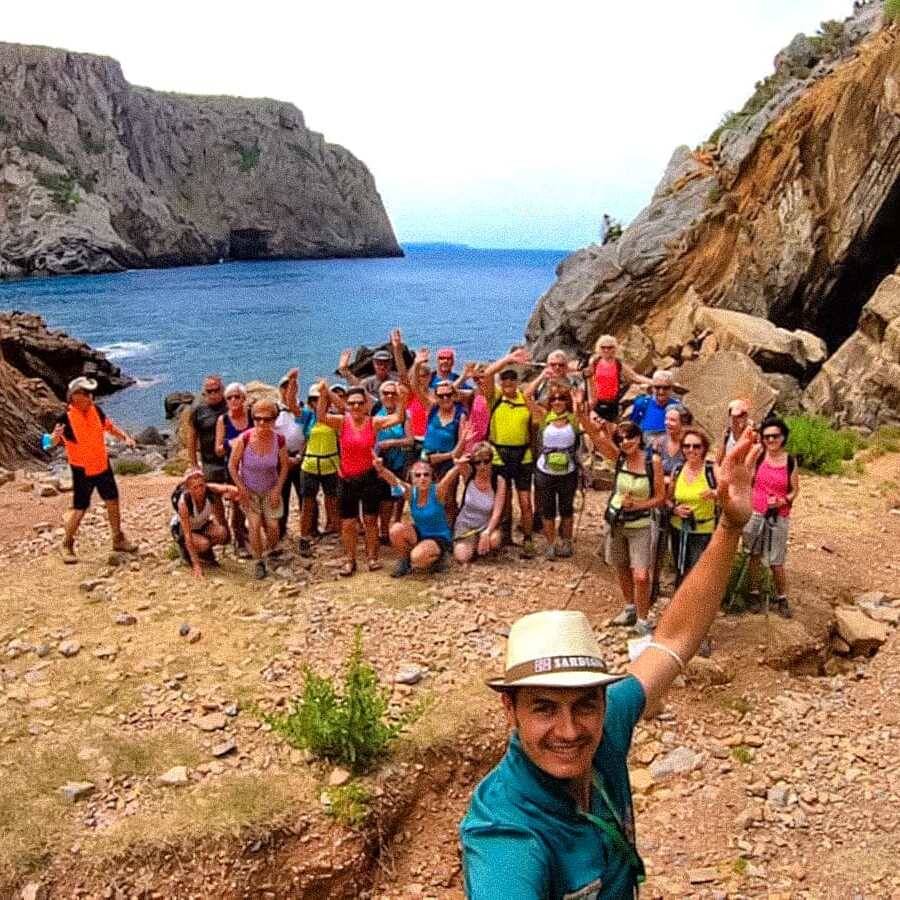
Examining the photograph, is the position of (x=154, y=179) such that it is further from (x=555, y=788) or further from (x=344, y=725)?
(x=555, y=788)

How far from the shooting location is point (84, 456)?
1101 cm

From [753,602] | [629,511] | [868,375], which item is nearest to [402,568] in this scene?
[629,511]

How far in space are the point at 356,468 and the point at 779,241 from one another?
14716 mm

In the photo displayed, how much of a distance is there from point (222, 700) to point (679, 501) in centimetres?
485

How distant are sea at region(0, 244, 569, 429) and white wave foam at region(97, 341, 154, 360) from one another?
0.19 ft

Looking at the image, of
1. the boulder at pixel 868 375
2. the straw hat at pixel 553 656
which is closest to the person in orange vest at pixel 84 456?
the straw hat at pixel 553 656

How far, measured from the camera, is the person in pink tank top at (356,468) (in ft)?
34.1

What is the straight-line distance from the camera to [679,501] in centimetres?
895

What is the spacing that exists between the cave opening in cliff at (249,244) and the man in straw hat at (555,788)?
509 feet

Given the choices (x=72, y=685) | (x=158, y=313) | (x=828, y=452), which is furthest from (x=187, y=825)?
(x=158, y=313)

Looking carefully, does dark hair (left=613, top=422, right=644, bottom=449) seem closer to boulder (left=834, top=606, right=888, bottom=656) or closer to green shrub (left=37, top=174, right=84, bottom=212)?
boulder (left=834, top=606, right=888, bottom=656)

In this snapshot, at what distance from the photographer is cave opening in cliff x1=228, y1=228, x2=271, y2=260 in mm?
149625

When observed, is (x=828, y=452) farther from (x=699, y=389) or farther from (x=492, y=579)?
(x=492, y=579)

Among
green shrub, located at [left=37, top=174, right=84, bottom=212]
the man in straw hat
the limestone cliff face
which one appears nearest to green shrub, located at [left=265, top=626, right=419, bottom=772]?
the man in straw hat
